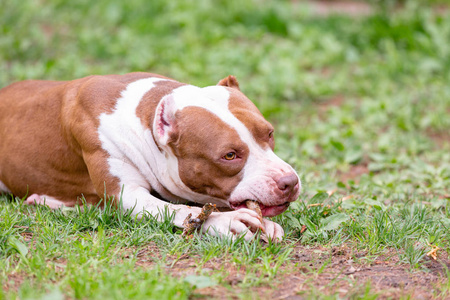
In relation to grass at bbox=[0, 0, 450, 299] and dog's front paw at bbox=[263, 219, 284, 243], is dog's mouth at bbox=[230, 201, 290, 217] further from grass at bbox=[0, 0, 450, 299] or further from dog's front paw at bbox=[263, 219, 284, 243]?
grass at bbox=[0, 0, 450, 299]

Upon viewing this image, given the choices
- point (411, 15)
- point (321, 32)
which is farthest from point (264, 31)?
point (411, 15)

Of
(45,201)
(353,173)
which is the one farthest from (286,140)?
(45,201)

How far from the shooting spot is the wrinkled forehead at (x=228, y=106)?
3.41 metres

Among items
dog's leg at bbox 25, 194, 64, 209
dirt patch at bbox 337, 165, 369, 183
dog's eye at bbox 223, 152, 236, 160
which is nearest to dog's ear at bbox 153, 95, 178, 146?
dog's eye at bbox 223, 152, 236, 160

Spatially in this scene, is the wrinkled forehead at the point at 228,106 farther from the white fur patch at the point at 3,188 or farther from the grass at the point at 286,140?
the white fur patch at the point at 3,188

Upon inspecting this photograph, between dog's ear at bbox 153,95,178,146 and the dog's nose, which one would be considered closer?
the dog's nose

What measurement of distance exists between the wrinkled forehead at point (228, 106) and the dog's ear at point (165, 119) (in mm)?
55

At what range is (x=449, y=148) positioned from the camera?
576 centimetres

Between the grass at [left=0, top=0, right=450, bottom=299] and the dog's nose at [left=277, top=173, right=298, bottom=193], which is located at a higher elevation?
the dog's nose at [left=277, top=173, right=298, bottom=193]

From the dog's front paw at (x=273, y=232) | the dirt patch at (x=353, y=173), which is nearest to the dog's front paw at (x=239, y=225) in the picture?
the dog's front paw at (x=273, y=232)

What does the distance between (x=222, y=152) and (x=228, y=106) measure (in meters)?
0.33

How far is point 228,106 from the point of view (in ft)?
11.5

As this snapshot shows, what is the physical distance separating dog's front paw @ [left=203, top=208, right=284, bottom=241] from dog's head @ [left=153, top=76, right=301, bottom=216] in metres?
0.11

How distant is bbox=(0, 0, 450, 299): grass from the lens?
2.89m
